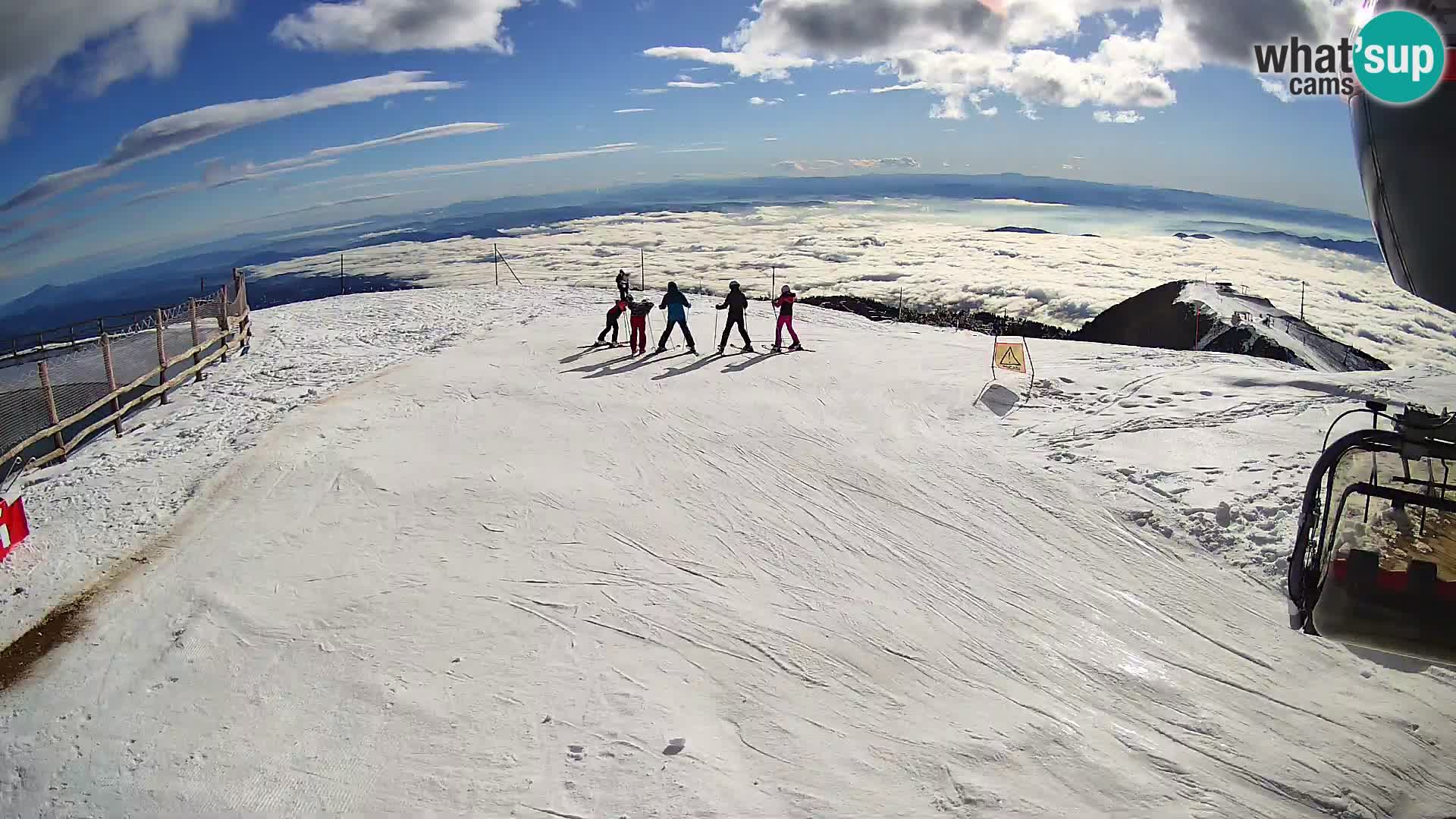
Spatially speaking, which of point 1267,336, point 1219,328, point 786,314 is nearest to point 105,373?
point 786,314

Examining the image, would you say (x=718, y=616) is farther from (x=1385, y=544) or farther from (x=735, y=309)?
(x=735, y=309)

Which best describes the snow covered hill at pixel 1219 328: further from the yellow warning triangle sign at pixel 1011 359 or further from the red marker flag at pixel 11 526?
the red marker flag at pixel 11 526

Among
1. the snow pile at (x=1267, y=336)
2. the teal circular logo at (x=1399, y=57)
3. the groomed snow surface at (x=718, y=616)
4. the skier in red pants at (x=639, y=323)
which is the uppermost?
the teal circular logo at (x=1399, y=57)

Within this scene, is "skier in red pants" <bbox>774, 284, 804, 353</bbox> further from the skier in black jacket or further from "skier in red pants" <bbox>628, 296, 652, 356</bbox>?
"skier in red pants" <bbox>628, 296, 652, 356</bbox>

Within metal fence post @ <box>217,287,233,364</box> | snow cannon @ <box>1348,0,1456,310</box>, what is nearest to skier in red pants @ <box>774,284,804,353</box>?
snow cannon @ <box>1348,0,1456,310</box>

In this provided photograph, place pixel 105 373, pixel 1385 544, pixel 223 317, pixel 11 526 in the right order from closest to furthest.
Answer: pixel 1385 544 < pixel 11 526 < pixel 105 373 < pixel 223 317

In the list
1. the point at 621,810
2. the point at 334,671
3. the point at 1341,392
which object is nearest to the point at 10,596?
the point at 334,671

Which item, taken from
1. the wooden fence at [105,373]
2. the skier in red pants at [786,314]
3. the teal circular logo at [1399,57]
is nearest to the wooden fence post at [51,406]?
the wooden fence at [105,373]
